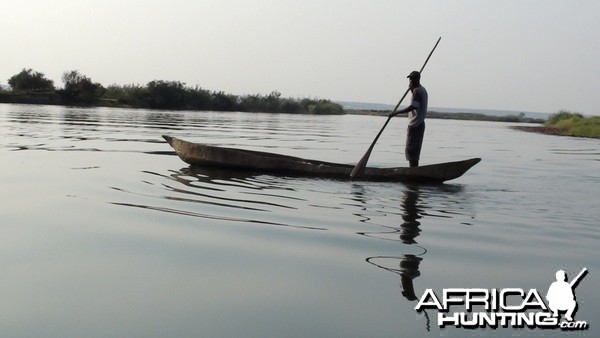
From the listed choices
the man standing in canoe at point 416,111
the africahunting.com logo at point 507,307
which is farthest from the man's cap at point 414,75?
the africahunting.com logo at point 507,307

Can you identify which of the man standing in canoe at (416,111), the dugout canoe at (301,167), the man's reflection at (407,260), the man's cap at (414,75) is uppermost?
the man's cap at (414,75)

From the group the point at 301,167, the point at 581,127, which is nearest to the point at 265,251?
the point at 301,167

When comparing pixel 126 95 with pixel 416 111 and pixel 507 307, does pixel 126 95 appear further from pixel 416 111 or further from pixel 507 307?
pixel 507 307

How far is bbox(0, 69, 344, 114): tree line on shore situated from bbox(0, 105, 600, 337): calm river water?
146ft

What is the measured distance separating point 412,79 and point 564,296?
6695 millimetres

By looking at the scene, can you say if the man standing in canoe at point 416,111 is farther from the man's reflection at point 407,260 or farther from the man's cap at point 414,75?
the man's reflection at point 407,260

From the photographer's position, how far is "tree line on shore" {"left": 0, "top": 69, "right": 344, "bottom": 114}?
52.6 metres

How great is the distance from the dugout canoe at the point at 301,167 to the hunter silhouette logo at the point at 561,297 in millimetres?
5804

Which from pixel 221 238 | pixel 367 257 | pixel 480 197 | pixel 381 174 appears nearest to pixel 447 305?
pixel 367 257

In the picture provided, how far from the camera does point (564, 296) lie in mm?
4281

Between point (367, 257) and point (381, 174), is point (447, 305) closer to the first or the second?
point (367, 257)

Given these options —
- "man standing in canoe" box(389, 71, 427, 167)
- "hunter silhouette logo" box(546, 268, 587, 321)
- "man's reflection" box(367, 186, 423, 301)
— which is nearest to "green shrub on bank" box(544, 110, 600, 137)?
"man standing in canoe" box(389, 71, 427, 167)

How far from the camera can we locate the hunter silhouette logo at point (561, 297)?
13.4ft

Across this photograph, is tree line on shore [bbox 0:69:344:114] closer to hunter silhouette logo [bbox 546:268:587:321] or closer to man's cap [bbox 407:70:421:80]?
man's cap [bbox 407:70:421:80]
